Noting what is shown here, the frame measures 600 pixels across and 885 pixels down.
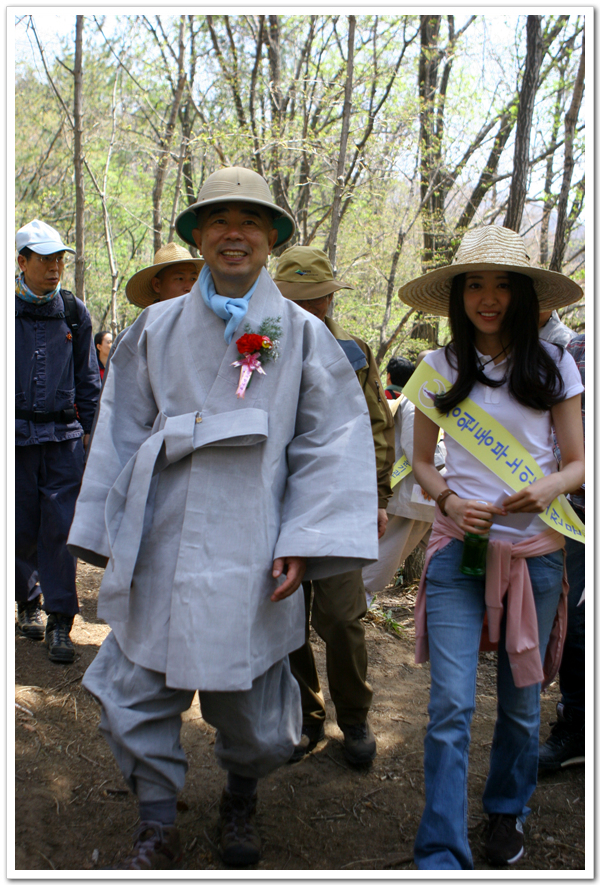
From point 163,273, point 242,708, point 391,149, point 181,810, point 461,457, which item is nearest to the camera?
point 242,708

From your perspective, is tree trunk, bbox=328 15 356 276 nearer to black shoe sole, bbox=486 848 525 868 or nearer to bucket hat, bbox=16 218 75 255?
bucket hat, bbox=16 218 75 255

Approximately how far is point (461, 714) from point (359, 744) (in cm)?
114

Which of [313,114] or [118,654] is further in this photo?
[313,114]

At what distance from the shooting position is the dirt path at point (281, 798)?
2.54 meters

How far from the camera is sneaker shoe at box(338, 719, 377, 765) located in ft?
10.5

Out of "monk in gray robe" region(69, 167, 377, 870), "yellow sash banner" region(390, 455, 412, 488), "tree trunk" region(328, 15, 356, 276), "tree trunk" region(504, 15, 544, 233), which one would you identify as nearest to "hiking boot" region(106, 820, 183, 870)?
"monk in gray robe" region(69, 167, 377, 870)

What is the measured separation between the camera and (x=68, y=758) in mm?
3135

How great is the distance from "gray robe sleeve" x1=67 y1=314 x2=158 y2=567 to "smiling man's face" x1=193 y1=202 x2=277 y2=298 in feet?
1.12

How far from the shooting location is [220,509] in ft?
7.35

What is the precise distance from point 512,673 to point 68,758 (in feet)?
6.61

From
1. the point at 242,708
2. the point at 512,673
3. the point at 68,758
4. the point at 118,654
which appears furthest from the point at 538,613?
the point at 68,758

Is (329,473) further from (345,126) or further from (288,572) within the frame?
(345,126)

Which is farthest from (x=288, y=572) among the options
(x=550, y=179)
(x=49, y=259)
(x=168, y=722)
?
(x=550, y=179)

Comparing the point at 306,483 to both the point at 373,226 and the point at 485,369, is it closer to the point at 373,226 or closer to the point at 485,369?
the point at 485,369
